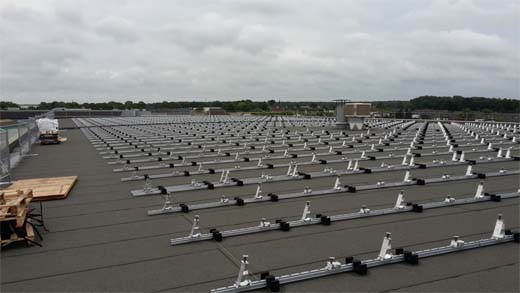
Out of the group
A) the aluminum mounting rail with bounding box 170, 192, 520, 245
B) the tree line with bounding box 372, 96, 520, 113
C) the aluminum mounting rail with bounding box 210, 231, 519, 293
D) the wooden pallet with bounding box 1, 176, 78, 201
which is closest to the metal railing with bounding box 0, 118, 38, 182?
the wooden pallet with bounding box 1, 176, 78, 201

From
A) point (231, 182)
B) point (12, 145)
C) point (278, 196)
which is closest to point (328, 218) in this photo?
point (278, 196)

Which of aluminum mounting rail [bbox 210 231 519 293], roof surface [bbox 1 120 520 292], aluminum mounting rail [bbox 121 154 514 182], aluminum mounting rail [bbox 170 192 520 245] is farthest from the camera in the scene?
aluminum mounting rail [bbox 121 154 514 182]

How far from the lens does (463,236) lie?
6.15 metres

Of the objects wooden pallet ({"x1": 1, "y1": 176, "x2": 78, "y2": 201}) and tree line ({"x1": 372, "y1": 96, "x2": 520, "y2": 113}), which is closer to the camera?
wooden pallet ({"x1": 1, "y1": 176, "x2": 78, "y2": 201})

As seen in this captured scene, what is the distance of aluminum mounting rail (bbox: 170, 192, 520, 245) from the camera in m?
6.18

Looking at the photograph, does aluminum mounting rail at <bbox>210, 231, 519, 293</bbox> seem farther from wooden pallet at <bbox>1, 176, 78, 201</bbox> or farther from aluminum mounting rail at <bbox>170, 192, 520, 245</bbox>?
wooden pallet at <bbox>1, 176, 78, 201</bbox>

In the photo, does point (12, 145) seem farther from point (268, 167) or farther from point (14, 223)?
point (14, 223)

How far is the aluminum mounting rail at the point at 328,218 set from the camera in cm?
618

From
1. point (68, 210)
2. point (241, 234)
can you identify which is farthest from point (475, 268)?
point (68, 210)

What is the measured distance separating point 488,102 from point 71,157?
85771 millimetres

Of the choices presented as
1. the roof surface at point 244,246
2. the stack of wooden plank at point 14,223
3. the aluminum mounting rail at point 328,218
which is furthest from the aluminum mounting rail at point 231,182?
the aluminum mounting rail at point 328,218

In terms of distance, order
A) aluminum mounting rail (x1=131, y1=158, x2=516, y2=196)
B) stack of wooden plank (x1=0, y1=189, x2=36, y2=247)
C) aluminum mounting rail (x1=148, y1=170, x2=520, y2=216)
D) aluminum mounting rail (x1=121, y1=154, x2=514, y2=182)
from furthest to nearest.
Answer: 1. aluminum mounting rail (x1=121, y1=154, x2=514, y2=182)
2. aluminum mounting rail (x1=131, y1=158, x2=516, y2=196)
3. aluminum mounting rail (x1=148, y1=170, x2=520, y2=216)
4. stack of wooden plank (x1=0, y1=189, x2=36, y2=247)

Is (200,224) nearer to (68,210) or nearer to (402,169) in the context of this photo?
(68,210)

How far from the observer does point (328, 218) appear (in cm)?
693
